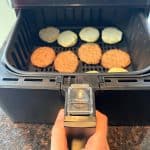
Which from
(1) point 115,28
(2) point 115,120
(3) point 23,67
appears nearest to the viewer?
(2) point 115,120

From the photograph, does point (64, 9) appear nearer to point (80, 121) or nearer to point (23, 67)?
point (23, 67)

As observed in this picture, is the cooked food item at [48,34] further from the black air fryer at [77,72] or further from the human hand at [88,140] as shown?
the human hand at [88,140]

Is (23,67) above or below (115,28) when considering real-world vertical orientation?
below

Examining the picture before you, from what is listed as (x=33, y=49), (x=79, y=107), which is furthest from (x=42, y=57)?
(x=79, y=107)

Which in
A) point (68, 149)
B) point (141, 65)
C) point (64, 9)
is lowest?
point (68, 149)

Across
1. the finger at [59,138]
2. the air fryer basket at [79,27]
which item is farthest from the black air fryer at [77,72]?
the finger at [59,138]

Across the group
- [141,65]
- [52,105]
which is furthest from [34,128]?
[141,65]

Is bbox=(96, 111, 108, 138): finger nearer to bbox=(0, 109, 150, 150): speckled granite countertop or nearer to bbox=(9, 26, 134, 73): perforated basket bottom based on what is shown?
bbox=(0, 109, 150, 150): speckled granite countertop
